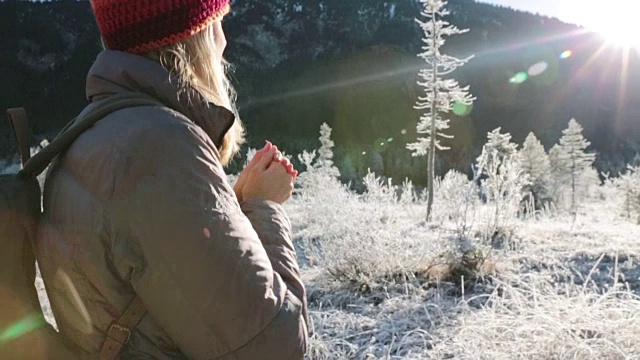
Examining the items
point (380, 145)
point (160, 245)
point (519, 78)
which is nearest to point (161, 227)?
point (160, 245)

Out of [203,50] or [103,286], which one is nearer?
[103,286]

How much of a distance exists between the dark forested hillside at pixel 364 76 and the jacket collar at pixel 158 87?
67.7 metres

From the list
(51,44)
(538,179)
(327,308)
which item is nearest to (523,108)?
(538,179)

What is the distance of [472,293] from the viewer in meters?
4.52

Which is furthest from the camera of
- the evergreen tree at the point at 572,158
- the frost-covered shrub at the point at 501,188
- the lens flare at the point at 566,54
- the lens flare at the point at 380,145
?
the lens flare at the point at 566,54

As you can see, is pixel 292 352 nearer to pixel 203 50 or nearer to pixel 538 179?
pixel 203 50

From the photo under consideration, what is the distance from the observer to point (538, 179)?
31.5 metres

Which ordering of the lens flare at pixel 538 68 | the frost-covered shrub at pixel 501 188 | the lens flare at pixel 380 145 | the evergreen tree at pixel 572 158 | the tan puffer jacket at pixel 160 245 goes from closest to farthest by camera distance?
the tan puffer jacket at pixel 160 245, the frost-covered shrub at pixel 501 188, the evergreen tree at pixel 572 158, the lens flare at pixel 380 145, the lens flare at pixel 538 68

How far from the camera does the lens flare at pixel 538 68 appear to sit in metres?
112

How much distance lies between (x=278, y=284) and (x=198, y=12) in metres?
0.66

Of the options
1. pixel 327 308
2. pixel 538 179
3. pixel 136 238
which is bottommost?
pixel 538 179

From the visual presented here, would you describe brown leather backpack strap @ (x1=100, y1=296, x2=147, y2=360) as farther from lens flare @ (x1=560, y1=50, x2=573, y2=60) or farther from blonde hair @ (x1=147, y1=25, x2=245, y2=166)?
lens flare @ (x1=560, y1=50, x2=573, y2=60)

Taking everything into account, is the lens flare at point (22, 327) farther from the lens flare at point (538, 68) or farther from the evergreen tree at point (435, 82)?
the lens flare at point (538, 68)

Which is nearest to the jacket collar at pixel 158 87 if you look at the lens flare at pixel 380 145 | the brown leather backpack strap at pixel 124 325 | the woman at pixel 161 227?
the woman at pixel 161 227
